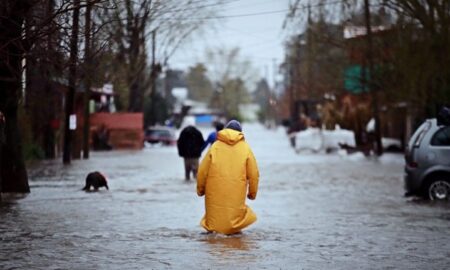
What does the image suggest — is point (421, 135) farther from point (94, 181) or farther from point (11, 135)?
point (11, 135)

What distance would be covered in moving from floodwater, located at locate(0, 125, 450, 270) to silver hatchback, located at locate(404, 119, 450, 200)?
393 mm

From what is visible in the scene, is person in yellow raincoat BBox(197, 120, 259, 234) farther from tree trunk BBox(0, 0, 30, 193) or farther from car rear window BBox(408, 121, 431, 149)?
car rear window BBox(408, 121, 431, 149)

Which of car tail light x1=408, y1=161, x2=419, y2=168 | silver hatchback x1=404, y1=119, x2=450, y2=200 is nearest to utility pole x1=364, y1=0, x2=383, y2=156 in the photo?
silver hatchback x1=404, y1=119, x2=450, y2=200

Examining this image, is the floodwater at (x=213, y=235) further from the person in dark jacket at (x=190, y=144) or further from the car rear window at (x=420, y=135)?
the person in dark jacket at (x=190, y=144)

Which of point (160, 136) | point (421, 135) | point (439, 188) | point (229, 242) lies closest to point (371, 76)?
point (160, 136)

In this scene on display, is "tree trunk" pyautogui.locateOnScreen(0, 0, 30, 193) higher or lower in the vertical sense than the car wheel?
higher

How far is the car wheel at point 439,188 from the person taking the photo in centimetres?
2072

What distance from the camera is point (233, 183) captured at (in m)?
13.6

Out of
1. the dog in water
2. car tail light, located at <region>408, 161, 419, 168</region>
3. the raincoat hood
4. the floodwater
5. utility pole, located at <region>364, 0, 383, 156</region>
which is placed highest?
utility pole, located at <region>364, 0, 383, 156</region>

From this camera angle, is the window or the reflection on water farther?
the window

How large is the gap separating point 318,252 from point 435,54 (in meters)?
22.0

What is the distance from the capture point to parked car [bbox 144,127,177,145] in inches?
2625

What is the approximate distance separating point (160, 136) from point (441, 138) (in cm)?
4758

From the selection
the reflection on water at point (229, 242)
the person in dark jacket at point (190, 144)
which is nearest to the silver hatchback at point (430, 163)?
the person in dark jacket at point (190, 144)
